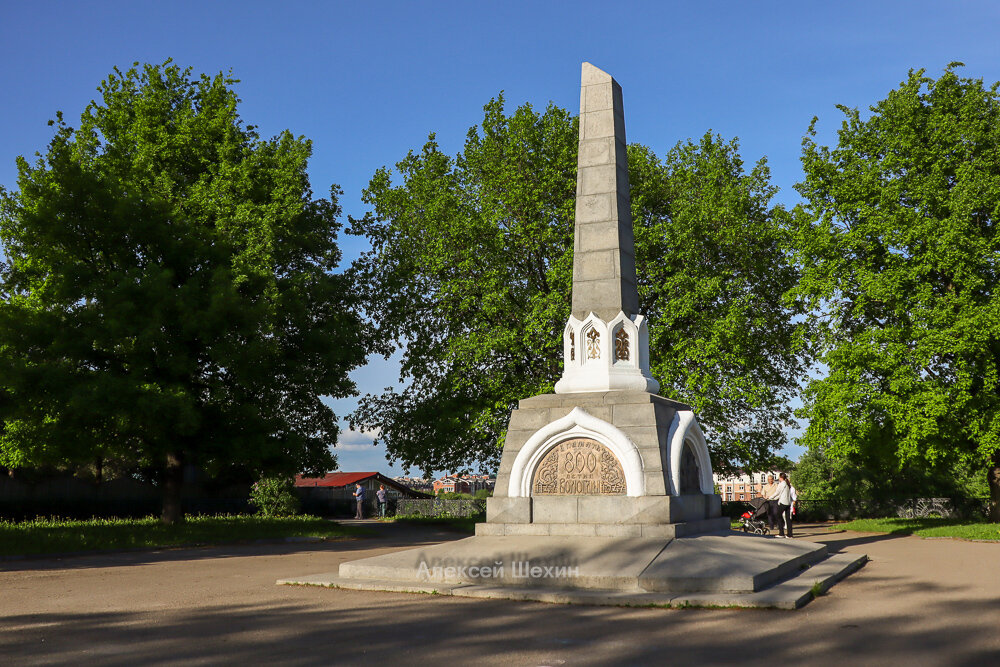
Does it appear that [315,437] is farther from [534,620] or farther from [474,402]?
[534,620]

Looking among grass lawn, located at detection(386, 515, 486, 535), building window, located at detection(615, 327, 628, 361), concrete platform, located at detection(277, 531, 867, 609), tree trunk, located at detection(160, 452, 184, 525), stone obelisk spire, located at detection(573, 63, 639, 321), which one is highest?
stone obelisk spire, located at detection(573, 63, 639, 321)

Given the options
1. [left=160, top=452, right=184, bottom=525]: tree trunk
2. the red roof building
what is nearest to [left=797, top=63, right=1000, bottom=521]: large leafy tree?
[left=160, top=452, right=184, bottom=525]: tree trunk

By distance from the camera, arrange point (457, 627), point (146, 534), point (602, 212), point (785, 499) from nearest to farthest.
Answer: point (457, 627)
point (602, 212)
point (146, 534)
point (785, 499)

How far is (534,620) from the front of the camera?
26.2ft

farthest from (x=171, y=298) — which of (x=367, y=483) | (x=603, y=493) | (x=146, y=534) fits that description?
(x=367, y=483)

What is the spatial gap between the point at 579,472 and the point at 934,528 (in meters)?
15.8

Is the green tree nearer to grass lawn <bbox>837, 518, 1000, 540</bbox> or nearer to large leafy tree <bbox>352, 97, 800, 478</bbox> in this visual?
large leafy tree <bbox>352, 97, 800, 478</bbox>

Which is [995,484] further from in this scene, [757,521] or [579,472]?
[579,472]

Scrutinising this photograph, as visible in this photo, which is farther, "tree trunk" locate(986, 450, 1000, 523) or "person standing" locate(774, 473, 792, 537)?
"tree trunk" locate(986, 450, 1000, 523)

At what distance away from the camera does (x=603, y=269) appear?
14227 millimetres

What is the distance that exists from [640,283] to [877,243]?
720 centimetres

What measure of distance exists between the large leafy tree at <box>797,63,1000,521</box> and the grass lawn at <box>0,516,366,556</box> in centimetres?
1535

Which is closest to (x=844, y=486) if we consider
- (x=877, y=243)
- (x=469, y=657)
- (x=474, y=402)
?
(x=877, y=243)

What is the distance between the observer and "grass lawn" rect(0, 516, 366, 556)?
658 inches
